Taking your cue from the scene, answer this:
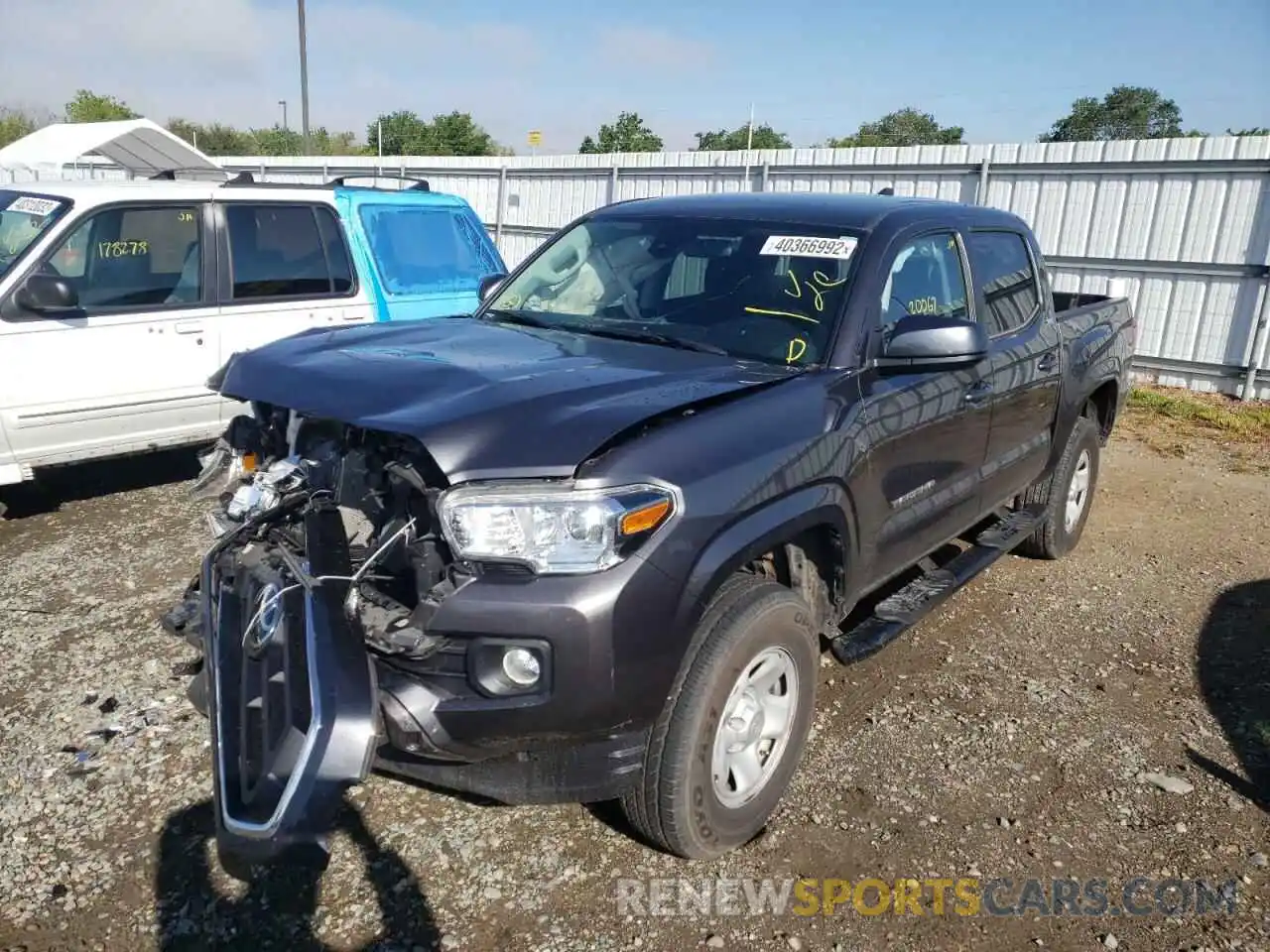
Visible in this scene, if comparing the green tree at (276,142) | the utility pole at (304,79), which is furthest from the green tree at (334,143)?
the utility pole at (304,79)

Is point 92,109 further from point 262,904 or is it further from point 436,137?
point 262,904

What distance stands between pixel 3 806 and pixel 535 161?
46.2ft

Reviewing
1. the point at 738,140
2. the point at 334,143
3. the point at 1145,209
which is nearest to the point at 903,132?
the point at 738,140

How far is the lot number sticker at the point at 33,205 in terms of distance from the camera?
5.40m

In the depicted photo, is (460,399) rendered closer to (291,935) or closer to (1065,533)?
(291,935)

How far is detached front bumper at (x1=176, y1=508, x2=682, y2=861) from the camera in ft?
7.11

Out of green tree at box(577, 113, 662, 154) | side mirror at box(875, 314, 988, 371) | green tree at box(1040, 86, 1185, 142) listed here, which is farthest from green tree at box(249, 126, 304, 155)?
side mirror at box(875, 314, 988, 371)

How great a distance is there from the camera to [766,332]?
330 centimetres

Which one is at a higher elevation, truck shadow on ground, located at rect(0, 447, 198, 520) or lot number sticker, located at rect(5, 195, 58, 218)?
lot number sticker, located at rect(5, 195, 58, 218)

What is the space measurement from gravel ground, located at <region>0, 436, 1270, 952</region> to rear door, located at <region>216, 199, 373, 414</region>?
164 cm

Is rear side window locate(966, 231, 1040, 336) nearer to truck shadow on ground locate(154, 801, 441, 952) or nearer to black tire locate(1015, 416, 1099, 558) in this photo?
black tire locate(1015, 416, 1099, 558)

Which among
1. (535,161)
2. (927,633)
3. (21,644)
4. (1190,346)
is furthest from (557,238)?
(535,161)

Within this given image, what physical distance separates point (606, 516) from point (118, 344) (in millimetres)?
4338

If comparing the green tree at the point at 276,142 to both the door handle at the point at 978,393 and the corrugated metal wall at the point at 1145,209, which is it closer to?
the corrugated metal wall at the point at 1145,209
